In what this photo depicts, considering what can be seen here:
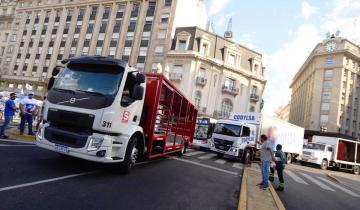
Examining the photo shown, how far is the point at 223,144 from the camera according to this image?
16.8 m

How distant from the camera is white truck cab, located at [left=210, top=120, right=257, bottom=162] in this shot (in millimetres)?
16312

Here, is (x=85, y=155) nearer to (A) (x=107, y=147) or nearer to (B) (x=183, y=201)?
(A) (x=107, y=147)

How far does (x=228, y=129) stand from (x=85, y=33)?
38.6 meters

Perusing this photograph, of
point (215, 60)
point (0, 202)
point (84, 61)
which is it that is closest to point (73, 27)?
point (215, 60)

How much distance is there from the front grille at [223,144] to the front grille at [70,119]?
1115 cm

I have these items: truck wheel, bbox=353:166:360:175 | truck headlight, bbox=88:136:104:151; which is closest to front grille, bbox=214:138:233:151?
truck headlight, bbox=88:136:104:151

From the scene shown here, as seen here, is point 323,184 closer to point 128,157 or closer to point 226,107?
point 128,157

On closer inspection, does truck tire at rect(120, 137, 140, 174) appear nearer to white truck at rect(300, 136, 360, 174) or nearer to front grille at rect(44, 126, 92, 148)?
front grille at rect(44, 126, 92, 148)

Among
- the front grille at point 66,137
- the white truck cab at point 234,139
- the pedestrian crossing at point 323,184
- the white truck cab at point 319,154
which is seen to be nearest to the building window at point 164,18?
the white truck cab at point 319,154

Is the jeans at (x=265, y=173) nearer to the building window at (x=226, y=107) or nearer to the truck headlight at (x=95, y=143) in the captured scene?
the truck headlight at (x=95, y=143)

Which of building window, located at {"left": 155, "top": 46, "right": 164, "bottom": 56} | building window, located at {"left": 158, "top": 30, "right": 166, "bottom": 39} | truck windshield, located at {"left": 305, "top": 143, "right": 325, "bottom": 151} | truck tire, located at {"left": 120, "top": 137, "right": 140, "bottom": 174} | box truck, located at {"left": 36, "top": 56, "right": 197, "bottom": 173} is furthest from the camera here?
building window, located at {"left": 158, "top": 30, "right": 166, "bottom": 39}

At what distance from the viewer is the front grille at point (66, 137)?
20.7 ft

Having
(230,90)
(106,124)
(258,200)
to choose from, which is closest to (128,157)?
(106,124)

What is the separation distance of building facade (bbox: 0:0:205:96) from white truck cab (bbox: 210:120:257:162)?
24.2 meters
